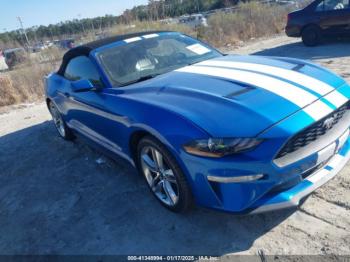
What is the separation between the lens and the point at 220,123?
2535 mm

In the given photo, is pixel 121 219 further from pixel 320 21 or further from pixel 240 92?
pixel 320 21

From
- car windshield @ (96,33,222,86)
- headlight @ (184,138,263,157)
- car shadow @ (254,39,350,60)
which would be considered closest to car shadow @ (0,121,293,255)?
headlight @ (184,138,263,157)

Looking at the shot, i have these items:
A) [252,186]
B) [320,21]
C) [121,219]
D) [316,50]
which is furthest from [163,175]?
[320,21]

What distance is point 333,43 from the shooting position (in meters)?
9.82

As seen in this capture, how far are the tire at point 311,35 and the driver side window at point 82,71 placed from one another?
24.3 feet

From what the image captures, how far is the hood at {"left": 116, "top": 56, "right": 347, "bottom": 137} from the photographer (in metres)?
2.54

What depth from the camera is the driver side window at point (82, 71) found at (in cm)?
391

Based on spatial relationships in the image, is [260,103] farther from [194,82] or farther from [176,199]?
[176,199]

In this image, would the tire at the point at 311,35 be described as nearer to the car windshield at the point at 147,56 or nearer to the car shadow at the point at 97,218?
the car windshield at the point at 147,56

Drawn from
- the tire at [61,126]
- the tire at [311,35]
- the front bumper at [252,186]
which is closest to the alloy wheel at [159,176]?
the front bumper at [252,186]

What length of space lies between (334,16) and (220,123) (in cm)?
826

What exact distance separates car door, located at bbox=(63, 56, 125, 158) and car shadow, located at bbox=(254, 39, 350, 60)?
6.06 meters

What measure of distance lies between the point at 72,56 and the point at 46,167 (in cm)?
154

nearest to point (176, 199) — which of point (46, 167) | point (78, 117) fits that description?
point (78, 117)
